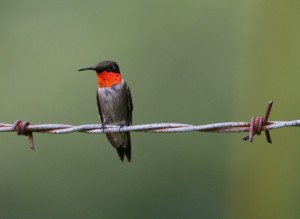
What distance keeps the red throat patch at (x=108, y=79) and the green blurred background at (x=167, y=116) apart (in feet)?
4.95

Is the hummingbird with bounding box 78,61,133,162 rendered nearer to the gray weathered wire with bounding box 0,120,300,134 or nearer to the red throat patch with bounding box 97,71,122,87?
the red throat patch with bounding box 97,71,122,87

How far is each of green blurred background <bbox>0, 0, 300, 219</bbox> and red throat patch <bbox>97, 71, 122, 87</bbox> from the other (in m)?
1.51

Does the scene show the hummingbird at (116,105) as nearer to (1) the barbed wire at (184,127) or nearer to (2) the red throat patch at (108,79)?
(2) the red throat patch at (108,79)

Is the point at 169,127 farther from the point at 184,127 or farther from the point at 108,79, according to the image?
the point at 108,79

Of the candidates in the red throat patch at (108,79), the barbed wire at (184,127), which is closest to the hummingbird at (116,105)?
the red throat patch at (108,79)

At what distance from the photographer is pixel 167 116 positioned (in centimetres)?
646

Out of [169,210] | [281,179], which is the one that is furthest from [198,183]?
[281,179]

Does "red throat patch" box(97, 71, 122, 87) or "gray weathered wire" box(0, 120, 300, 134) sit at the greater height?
"red throat patch" box(97, 71, 122, 87)

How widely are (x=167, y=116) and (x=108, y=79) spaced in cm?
181

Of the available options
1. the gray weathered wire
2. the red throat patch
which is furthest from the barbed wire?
the red throat patch

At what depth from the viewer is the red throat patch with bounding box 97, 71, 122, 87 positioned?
15.4 ft

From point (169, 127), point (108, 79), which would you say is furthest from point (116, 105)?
point (169, 127)

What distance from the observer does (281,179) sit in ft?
20.9

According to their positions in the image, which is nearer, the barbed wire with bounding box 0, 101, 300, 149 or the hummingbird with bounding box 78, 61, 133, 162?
the barbed wire with bounding box 0, 101, 300, 149
